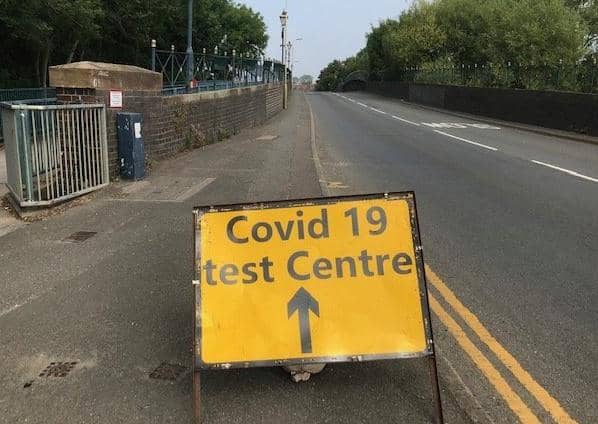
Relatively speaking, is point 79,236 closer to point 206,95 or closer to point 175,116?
point 175,116

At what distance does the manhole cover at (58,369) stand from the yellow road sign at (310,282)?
3.40 ft

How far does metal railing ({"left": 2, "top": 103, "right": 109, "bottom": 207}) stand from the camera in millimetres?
8070

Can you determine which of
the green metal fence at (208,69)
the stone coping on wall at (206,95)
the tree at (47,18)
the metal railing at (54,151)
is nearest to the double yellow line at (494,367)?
the metal railing at (54,151)

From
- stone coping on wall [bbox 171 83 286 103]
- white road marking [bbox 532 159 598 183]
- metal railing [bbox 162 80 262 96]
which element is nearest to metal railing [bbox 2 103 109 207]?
stone coping on wall [bbox 171 83 286 103]

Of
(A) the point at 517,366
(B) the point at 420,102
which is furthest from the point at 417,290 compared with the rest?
(B) the point at 420,102

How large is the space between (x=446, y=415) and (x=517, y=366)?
32.3 inches

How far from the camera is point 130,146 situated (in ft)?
33.9

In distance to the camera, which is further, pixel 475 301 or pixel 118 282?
pixel 118 282

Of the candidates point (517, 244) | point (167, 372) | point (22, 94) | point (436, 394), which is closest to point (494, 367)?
point (436, 394)

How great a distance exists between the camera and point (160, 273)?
19.0 feet

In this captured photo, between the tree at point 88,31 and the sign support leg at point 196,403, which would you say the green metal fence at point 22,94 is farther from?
the sign support leg at point 196,403

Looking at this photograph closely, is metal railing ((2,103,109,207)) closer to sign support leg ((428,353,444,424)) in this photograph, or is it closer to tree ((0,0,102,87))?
sign support leg ((428,353,444,424))

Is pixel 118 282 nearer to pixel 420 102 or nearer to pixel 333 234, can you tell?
pixel 333 234

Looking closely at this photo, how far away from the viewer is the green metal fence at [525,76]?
987 inches
